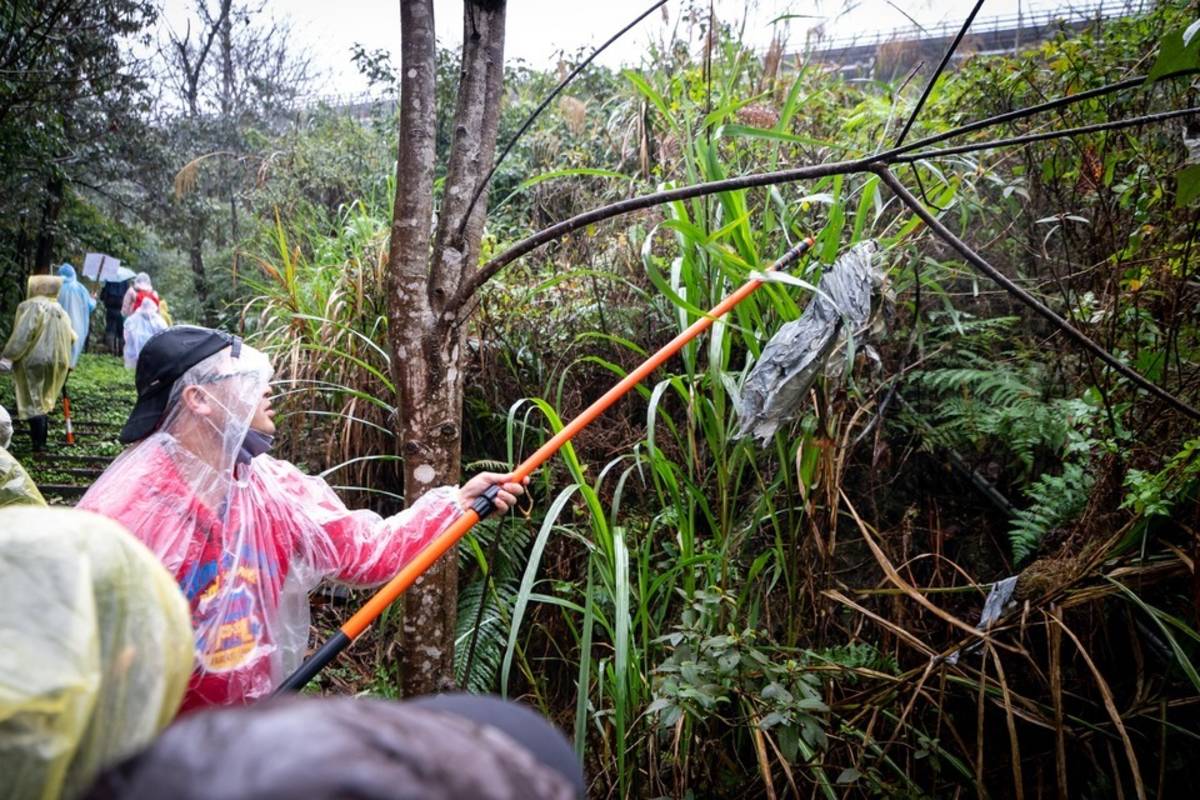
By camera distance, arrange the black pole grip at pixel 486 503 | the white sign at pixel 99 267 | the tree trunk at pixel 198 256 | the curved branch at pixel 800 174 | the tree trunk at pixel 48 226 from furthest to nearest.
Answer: the tree trunk at pixel 198 256 → the tree trunk at pixel 48 226 → the white sign at pixel 99 267 → the black pole grip at pixel 486 503 → the curved branch at pixel 800 174

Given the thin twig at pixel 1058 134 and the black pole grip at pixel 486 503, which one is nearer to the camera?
the thin twig at pixel 1058 134

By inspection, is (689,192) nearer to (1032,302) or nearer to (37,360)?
(1032,302)

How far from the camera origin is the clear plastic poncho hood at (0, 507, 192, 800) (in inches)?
20.5

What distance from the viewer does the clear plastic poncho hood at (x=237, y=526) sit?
150cm

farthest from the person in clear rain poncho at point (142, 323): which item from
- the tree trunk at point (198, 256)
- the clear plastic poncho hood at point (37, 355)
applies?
the tree trunk at point (198, 256)

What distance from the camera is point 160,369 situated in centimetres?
158

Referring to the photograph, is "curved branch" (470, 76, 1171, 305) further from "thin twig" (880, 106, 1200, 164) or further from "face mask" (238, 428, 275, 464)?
"face mask" (238, 428, 275, 464)

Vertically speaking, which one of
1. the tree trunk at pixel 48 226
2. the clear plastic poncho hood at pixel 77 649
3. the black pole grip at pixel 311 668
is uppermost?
the tree trunk at pixel 48 226

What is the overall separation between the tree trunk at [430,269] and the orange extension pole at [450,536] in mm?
216

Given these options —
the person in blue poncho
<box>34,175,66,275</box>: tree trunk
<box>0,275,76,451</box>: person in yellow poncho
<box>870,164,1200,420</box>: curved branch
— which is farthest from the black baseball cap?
<box>34,175,66,275</box>: tree trunk

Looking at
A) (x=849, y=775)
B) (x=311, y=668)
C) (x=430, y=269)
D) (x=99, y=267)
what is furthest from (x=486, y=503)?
(x=99, y=267)

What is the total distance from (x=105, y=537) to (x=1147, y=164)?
2.35 meters

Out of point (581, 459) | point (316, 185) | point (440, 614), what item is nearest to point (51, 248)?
point (316, 185)

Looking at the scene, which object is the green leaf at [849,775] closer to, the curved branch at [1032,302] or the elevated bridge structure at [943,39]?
the curved branch at [1032,302]
